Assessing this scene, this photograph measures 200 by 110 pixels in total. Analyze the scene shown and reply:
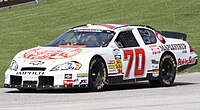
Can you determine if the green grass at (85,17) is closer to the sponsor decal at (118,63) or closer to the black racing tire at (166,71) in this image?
the black racing tire at (166,71)

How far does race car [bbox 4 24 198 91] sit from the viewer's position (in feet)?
48.0

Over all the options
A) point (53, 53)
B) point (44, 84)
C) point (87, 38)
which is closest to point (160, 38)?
point (87, 38)

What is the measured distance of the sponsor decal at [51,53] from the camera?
1480 cm

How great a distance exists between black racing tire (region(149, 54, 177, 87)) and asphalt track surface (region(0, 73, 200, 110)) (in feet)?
0.69

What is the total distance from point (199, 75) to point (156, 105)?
6839 millimetres

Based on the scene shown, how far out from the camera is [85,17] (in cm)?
3562

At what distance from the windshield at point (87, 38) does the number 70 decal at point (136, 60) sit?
0.47 metres

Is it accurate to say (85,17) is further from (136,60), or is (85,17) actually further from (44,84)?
Answer: (44,84)

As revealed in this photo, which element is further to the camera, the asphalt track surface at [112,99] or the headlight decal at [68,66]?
the headlight decal at [68,66]

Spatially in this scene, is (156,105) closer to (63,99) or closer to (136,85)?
(63,99)

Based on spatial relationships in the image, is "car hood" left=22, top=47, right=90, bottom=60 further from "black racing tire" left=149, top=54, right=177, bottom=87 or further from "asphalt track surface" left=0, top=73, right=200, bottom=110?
"black racing tire" left=149, top=54, right=177, bottom=87

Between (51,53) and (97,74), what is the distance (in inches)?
36.4

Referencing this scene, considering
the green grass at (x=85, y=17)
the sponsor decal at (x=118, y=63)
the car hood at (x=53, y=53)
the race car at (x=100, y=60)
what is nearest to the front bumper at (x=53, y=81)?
the race car at (x=100, y=60)

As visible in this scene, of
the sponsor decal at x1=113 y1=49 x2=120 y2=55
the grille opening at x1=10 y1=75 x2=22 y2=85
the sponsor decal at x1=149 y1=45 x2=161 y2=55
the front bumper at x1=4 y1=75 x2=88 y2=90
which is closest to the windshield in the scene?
the sponsor decal at x1=113 y1=49 x2=120 y2=55
